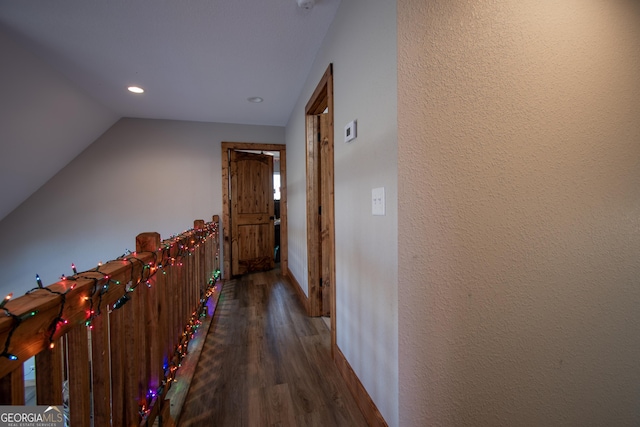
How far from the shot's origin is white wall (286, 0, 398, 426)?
1.05 m

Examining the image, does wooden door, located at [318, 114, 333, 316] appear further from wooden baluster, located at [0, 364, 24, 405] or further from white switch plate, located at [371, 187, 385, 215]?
wooden baluster, located at [0, 364, 24, 405]

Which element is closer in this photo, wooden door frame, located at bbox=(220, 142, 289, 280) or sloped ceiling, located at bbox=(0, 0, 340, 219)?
sloped ceiling, located at bbox=(0, 0, 340, 219)

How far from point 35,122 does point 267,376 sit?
3300 millimetres

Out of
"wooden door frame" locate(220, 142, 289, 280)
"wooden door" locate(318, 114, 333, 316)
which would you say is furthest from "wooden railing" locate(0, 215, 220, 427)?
"wooden door frame" locate(220, 142, 289, 280)

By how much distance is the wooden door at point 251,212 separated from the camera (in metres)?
4.08

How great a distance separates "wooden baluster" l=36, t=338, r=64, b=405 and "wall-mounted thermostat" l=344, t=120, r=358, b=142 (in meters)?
1.38

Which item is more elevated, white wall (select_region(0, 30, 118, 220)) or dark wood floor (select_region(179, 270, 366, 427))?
white wall (select_region(0, 30, 118, 220))

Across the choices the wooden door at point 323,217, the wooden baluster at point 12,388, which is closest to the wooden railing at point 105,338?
the wooden baluster at point 12,388

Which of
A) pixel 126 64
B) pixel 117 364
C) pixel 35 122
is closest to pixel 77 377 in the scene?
pixel 117 364

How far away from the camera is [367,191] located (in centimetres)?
127

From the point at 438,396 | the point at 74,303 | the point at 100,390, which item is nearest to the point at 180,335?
the point at 100,390

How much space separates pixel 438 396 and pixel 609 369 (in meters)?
Answer: 0.93

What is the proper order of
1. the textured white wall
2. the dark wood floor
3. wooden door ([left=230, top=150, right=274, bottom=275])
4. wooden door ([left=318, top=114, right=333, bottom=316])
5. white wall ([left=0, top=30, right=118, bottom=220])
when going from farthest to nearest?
wooden door ([left=230, top=150, right=274, bottom=275])
wooden door ([left=318, top=114, right=333, bottom=316])
white wall ([left=0, top=30, right=118, bottom=220])
the dark wood floor
the textured white wall

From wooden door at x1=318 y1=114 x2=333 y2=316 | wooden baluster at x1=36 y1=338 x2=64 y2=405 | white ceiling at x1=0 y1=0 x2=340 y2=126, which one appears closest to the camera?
wooden baluster at x1=36 y1=338 x2=64 y2=405
